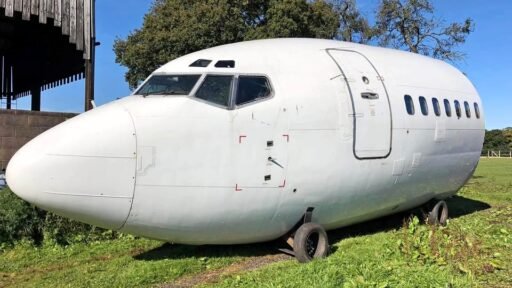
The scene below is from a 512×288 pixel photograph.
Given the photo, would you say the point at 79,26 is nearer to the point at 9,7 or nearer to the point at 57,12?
the point at 57,12

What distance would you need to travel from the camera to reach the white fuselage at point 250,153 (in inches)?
253

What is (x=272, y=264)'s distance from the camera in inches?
307

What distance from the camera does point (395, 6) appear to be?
1097 inches

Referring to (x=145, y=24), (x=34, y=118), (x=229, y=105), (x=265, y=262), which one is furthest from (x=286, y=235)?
(x=145, y=24)

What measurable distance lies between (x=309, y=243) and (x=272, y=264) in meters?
0.73

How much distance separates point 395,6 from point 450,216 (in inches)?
705

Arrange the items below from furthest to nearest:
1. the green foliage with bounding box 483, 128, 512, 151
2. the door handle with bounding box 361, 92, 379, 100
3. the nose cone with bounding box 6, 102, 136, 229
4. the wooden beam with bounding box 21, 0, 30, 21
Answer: the green foliage with bounding box 483, 128, 512, 151, the wooden beam with bounding box 21, 0, 30, 21, the door handle with bounding box 361, 92, 379, 100, the nose cone with bounding box 6, 102, 136, 229

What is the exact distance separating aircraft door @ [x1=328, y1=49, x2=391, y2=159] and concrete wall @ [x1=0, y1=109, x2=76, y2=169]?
7461 mm

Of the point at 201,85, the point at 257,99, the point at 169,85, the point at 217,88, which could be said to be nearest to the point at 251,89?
the point at 257,99

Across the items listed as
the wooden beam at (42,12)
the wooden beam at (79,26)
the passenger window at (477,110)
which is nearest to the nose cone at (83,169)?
the wooden beam at (42,12)

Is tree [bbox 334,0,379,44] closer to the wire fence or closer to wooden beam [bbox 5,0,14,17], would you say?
wooden beam [bbox 5,0,14,17]

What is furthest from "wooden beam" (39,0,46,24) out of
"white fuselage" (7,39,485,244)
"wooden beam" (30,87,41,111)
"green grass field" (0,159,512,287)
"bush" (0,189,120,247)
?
"wooden beam" (30,87,41,111)

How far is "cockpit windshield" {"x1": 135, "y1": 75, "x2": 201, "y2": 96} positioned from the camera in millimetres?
7344

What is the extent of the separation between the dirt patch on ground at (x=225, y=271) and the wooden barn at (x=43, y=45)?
7.90 m
